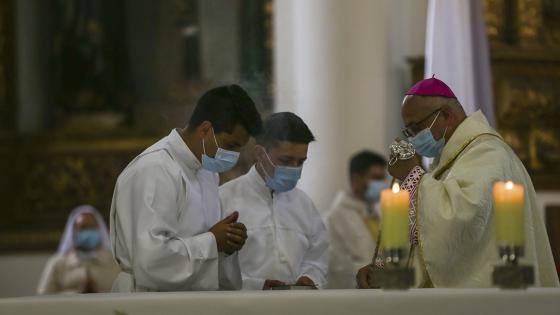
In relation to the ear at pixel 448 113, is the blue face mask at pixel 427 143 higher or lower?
lower

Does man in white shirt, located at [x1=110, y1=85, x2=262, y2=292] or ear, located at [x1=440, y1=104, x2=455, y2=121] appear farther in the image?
ear, located at [x1=440, y1=104, x2=455, y2=121]

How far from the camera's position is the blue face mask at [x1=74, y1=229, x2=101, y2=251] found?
10.9 meters

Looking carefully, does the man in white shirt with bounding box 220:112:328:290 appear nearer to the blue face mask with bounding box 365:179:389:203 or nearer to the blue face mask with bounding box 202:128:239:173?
the blue face mask with bounding box 202:128:239:173

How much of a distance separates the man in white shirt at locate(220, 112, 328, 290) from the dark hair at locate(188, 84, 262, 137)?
0.35m

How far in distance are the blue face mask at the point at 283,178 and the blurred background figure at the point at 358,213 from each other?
2.13 meters

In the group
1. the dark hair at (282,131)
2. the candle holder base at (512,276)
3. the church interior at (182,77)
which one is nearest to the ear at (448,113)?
the dark hair at (282,131)

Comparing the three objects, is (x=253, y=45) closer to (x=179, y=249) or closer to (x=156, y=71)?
(x=156, y=71)

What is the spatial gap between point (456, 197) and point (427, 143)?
1.58 ft

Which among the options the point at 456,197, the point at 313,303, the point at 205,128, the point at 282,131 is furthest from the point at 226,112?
the point at 313,303

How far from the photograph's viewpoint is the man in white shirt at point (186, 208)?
17.6ft

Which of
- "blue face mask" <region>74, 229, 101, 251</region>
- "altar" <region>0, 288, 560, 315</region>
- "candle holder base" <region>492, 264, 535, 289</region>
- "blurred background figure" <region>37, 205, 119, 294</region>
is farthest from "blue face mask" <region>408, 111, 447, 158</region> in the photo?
"blue face mask" <region>74, 229, 101, 251</region>

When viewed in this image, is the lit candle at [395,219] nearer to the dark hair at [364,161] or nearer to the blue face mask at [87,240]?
the dark hair at [364,161]

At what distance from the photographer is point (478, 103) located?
7535 millimetres

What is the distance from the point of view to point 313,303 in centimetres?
437
